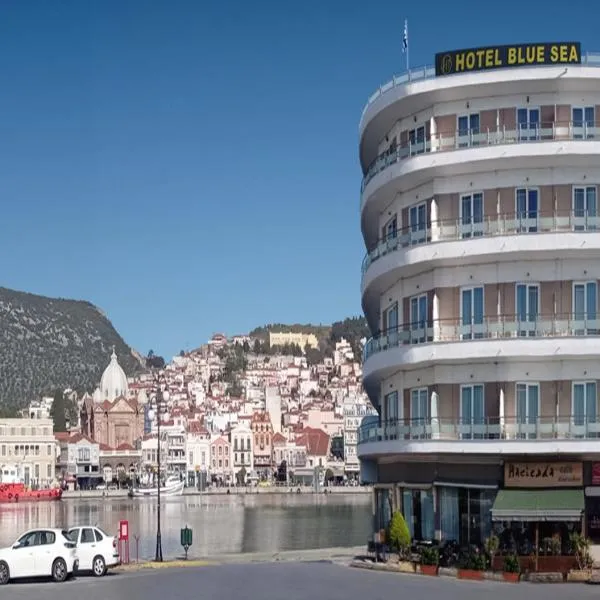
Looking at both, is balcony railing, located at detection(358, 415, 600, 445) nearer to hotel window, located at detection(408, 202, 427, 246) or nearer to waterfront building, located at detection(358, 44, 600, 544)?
waterfront building, located at detection(358, 44, 600, 544)

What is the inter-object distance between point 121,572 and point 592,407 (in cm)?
1775

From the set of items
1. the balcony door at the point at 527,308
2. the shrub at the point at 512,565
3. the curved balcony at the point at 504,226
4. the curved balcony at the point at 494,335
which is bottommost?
the shrub at the point at 512,565

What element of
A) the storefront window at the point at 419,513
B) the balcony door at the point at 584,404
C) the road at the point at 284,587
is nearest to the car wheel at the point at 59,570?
the road at the point at 284,587

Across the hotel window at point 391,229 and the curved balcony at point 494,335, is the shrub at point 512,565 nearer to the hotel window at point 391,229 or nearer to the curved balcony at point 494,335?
the curved balcony at point 494,335

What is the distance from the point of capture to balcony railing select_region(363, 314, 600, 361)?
44406 mm

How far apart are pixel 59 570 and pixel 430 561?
40.3 feet

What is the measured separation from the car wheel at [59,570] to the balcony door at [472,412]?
14282mm

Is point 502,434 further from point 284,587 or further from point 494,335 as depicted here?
point 284,587

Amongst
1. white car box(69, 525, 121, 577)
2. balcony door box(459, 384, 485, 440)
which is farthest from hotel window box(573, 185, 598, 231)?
white car box(69, 525, 121, 577)

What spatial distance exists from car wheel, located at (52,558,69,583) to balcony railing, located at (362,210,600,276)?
1685 centimetres

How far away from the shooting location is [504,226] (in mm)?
45594

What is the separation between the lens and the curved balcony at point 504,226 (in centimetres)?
4494

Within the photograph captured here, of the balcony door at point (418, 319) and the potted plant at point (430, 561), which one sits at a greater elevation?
the balcony door at point (418, 319)

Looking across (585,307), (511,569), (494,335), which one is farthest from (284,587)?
(585,307)
